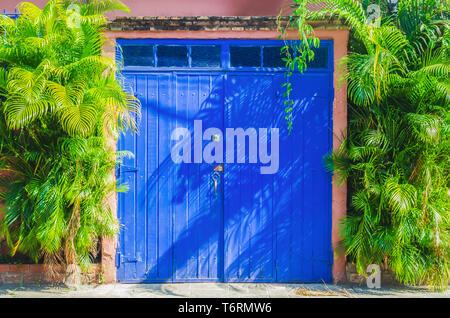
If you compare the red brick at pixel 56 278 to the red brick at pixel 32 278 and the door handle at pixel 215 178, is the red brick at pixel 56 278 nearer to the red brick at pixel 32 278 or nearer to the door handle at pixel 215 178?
the red brick at pixel 32 278

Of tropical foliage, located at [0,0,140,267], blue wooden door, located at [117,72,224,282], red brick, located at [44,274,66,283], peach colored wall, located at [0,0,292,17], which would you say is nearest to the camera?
tropical foliage, located at [0,0,140,267]

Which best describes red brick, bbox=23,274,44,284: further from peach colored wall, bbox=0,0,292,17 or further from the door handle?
peach colored wall, bbox=0,0,292,17

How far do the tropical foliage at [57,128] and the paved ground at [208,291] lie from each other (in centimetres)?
36

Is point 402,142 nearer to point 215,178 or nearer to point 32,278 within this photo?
point 215,178

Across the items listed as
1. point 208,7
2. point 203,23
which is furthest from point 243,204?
point 208,7

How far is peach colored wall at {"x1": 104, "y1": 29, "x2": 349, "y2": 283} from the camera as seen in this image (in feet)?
15.8

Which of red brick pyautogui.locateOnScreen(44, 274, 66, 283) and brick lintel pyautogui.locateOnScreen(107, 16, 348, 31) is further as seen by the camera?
brick lintel pyautogui.locateOnScreen(107, 16, 348, 31)

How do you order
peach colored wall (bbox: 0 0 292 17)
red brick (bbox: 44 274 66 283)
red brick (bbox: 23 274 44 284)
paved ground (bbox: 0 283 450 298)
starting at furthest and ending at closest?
peach colored wall (bbox: 0 0 292 17), red brick (bbox: 23 274 44 284), red brick (bbox: 44 274 66 283), paved ground (bbox: 0 283 450 298)

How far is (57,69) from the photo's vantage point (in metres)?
4.05

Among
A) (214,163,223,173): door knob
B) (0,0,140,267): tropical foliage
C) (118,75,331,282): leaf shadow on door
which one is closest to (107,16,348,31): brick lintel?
(0,0,140,267): tropical foliage

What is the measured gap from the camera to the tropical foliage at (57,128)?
411cm

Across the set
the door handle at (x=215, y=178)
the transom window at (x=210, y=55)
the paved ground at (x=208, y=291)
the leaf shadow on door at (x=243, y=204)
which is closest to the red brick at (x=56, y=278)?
the paved ground at (x=208, y=291)

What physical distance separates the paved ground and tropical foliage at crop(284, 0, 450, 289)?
0.25m

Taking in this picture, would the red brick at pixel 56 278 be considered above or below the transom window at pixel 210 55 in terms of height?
below
